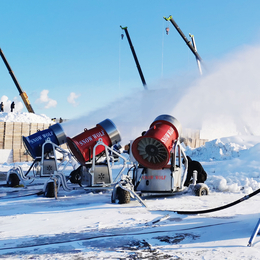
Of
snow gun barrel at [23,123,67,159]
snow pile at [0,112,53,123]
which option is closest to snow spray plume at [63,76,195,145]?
snow gun barrel at [23,123,67,159]

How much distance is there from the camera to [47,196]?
9023mm

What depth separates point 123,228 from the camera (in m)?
5.53

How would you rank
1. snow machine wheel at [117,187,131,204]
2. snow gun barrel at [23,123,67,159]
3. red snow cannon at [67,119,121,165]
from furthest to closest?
snow gun barrel at [23,123,67,159]
red snow cannon at [67,119,121,165]
snow machine wheel at [117,187,131,204]

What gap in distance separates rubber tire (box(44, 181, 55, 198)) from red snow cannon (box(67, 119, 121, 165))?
122 cm

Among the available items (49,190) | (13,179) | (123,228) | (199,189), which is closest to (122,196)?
(123,228)

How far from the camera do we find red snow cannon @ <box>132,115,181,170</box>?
8.34m

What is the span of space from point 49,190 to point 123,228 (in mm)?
4032

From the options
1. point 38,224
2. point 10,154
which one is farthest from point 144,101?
point 10,154

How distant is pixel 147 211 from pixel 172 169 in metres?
1.91

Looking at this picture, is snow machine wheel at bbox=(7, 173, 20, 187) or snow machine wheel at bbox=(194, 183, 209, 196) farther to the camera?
snow machine wheel at bbox=(7, 173, 20, 187)

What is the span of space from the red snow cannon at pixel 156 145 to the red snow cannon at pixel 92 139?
145 centimetres

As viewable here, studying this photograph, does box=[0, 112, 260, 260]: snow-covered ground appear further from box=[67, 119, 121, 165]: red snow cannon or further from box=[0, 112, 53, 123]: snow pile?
box=[0, 112, 53, 123]: snow pile

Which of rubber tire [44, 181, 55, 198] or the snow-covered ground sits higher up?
rubber tire [44, 181, 55, 198]

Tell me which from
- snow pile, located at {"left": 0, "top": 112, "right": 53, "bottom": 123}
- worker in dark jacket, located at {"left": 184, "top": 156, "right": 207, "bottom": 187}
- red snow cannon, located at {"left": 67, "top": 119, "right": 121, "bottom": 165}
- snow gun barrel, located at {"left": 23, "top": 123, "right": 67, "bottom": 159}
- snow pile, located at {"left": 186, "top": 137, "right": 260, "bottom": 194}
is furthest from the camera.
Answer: snow pile, located at {"left": 0, "top": 112, "right": 53, "bottom": 123}
